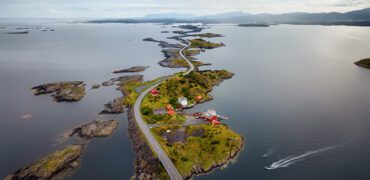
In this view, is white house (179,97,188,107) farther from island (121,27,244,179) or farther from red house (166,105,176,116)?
red house (166,105,176,116)

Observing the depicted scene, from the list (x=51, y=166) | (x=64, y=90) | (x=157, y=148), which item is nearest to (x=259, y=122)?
(x=157, y=148)

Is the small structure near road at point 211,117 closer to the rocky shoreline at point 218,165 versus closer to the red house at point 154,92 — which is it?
the rocky shoreline at point 218,165

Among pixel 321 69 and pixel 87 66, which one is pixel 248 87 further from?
pixel 87 66

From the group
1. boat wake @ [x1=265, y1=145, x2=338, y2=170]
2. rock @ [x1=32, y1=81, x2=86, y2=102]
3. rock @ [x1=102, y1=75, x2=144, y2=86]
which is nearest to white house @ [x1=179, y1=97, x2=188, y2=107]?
boat wake @ [x1=265, y1=145, x2=338, y2=170]

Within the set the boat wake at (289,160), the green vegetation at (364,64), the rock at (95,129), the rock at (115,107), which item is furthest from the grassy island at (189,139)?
the green vegetation at (364,64)

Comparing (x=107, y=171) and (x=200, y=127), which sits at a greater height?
(x=200, y=127)

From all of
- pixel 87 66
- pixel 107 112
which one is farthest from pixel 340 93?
pixel 87 66

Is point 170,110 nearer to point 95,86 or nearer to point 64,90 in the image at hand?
point 95,86
